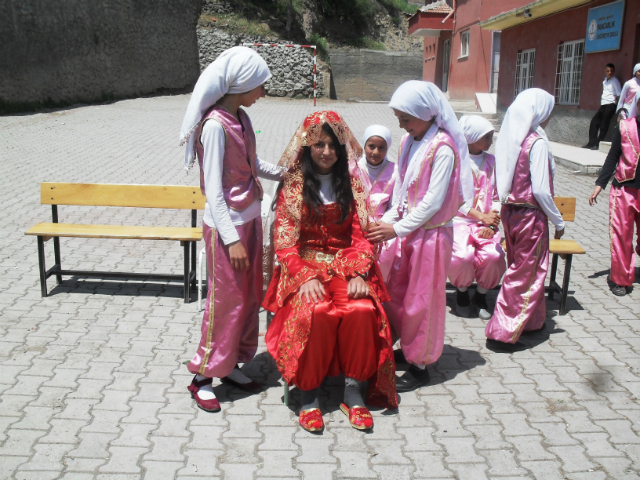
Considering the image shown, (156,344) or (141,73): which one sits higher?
(141,73)

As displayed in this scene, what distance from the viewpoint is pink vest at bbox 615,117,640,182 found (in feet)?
15.7

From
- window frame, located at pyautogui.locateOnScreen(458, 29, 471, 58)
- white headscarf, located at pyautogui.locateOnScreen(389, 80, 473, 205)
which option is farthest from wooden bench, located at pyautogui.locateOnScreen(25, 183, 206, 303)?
window frame, located at pyautogui.locateOnScreen(458, 29, 471, 58)

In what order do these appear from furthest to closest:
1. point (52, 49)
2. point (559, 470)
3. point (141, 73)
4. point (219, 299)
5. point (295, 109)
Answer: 1. point (141, 73)
2. point (295, 109)
3. point (52, 49)
4. point (219, 299)
5. point (559, 470)

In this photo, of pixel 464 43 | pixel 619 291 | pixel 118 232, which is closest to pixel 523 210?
pixel 619 291

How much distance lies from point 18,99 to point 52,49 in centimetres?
243

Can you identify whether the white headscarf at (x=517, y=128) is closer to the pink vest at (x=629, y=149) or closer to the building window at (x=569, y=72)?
the pink vest at (x=629, y=149)

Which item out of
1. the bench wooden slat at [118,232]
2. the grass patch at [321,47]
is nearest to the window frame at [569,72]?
the bench wooden slat at [118,232]

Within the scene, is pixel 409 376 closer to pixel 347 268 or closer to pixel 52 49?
pixel 347 268

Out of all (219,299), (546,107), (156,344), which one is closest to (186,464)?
(219,299)

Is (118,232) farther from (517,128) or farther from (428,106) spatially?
(517,128)

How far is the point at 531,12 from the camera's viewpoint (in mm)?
14273

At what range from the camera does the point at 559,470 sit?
8.99 feet

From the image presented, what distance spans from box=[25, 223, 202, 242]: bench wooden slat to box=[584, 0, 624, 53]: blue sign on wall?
10.3 m

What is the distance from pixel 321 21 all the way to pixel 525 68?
1826cm
